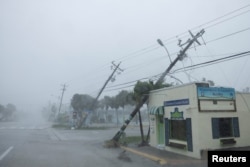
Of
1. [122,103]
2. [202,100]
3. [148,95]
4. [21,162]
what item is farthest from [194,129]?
[122,103]

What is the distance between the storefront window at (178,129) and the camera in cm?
1802

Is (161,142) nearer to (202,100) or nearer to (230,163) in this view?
(202,100)

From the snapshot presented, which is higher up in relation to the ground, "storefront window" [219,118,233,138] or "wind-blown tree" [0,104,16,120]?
"wind-blown tree" [0,104,16,120]

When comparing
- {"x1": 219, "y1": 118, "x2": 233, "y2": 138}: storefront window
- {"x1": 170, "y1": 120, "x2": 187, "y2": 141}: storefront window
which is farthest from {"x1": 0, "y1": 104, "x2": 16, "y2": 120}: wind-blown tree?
{"x1": 219, "y1": 118, "x2": 233, "y2": 138}: storefront window

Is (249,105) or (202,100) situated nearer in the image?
(202,100)

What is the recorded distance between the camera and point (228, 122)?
17.7m

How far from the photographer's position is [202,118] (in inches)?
652

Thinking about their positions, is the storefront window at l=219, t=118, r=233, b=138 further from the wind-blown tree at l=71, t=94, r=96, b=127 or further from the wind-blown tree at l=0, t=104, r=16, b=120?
the wind-blown tree at l=0, t=104, r=16, b=120

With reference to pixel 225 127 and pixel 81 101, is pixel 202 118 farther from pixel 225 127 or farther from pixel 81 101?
pixel 81 101

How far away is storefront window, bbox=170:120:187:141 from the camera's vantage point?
709 inches

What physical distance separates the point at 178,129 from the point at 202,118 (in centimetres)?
251

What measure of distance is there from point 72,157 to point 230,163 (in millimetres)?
10720

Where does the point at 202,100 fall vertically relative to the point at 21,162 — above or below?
above

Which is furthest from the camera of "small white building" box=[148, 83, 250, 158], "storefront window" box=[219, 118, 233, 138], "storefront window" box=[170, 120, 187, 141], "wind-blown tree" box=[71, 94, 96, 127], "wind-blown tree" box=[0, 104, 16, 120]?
"wind-blown tree" box=[0, 104, 16, 120]
